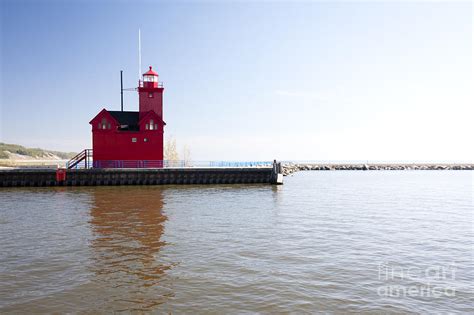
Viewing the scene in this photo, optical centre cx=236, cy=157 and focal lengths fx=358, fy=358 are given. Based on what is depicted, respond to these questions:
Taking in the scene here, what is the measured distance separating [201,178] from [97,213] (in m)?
22.6

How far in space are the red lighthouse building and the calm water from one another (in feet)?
69.0

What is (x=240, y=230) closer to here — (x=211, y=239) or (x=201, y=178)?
(x=211, y=239)

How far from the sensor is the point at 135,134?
42.4m

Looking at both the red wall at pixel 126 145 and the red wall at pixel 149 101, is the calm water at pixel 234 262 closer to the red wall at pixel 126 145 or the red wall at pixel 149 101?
the red wall at pixel 126 145

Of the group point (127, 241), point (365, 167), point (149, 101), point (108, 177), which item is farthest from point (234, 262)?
point (365, 167)

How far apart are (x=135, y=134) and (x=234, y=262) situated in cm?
3381

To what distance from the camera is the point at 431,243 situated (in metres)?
14.5

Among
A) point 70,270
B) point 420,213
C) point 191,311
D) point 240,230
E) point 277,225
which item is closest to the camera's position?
point 191,311

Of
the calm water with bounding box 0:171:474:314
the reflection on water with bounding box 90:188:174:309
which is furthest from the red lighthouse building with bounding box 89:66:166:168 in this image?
the calm water with bounding box 0:171:474:314

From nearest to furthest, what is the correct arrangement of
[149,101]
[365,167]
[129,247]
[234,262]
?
1. [234,262]
2. [129,247]
3. [149,101]
4. [365,167]

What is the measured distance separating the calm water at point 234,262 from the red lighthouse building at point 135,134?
21.0 metres

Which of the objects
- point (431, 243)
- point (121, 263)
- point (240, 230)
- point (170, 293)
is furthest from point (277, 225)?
point (170, 293)

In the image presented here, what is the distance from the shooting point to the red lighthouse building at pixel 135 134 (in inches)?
1651

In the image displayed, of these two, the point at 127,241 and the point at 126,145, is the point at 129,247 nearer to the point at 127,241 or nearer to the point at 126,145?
the point at 127,241
